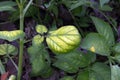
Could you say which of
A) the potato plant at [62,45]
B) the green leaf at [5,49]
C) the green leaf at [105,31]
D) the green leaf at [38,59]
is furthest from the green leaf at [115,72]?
the green leaf at [5,49]

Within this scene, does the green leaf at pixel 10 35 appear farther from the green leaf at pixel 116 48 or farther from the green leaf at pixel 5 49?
the green leaf at pixel 116 48

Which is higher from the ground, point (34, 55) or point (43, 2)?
point (43, 2)

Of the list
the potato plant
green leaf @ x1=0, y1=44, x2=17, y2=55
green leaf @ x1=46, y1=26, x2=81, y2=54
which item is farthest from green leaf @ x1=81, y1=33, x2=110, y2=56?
green leaf @ x1=0, y1=44, x2=17, y2=55

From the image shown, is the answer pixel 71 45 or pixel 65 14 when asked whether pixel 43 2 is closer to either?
pixel 65 14

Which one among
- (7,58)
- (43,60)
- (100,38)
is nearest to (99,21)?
(100,38)

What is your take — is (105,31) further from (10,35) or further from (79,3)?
(10,35)

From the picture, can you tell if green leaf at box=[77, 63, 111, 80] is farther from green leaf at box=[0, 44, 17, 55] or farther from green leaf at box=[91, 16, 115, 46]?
green leaf at box=[0, 44, 17, 55]

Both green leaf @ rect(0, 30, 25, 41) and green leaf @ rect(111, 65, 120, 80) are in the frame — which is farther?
green leaf @ rect(111, 65, 120, 80)
